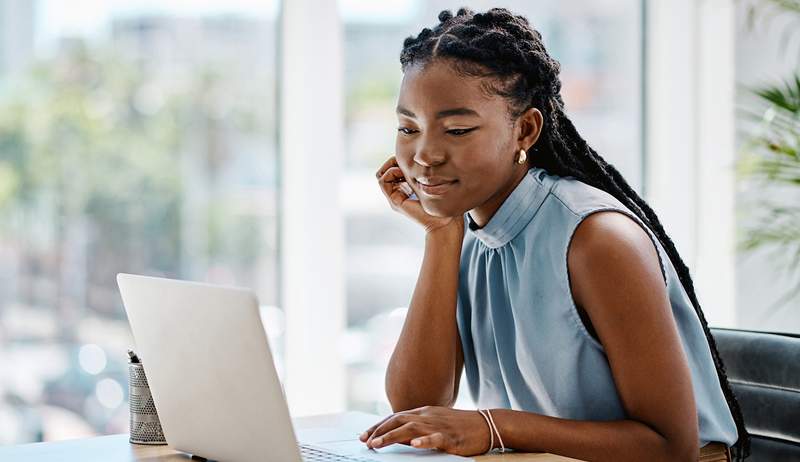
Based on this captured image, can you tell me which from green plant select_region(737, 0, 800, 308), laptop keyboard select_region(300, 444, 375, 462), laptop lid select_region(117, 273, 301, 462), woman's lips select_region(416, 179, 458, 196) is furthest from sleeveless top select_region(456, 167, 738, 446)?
green plant select_region(737, 0, 800, 308)

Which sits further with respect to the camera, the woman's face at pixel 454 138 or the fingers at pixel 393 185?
the fingers at pixel 393 185

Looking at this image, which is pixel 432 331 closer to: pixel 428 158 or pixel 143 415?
pixel 428 158

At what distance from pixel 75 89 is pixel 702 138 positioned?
202 centimetres

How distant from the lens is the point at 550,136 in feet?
5.49

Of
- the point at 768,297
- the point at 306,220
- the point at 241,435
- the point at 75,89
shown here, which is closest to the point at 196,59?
the point at 75,89

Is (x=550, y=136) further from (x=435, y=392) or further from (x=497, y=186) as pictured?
(x=435, y=392)

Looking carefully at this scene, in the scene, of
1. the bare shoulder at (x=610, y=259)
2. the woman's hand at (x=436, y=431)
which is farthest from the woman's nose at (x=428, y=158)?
the woman's hand at (x=436, y=431)

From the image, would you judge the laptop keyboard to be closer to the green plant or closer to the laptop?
the laptop

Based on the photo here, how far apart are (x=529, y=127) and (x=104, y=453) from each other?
781mm

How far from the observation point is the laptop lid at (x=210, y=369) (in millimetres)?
1177

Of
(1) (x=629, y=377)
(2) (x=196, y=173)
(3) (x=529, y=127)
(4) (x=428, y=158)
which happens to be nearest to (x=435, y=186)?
(4) (x=428, y=158)

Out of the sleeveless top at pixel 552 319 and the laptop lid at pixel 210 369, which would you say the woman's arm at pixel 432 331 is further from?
the laptop lid at pixel 210 369

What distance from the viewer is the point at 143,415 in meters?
1.49

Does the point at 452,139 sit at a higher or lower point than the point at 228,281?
higher
